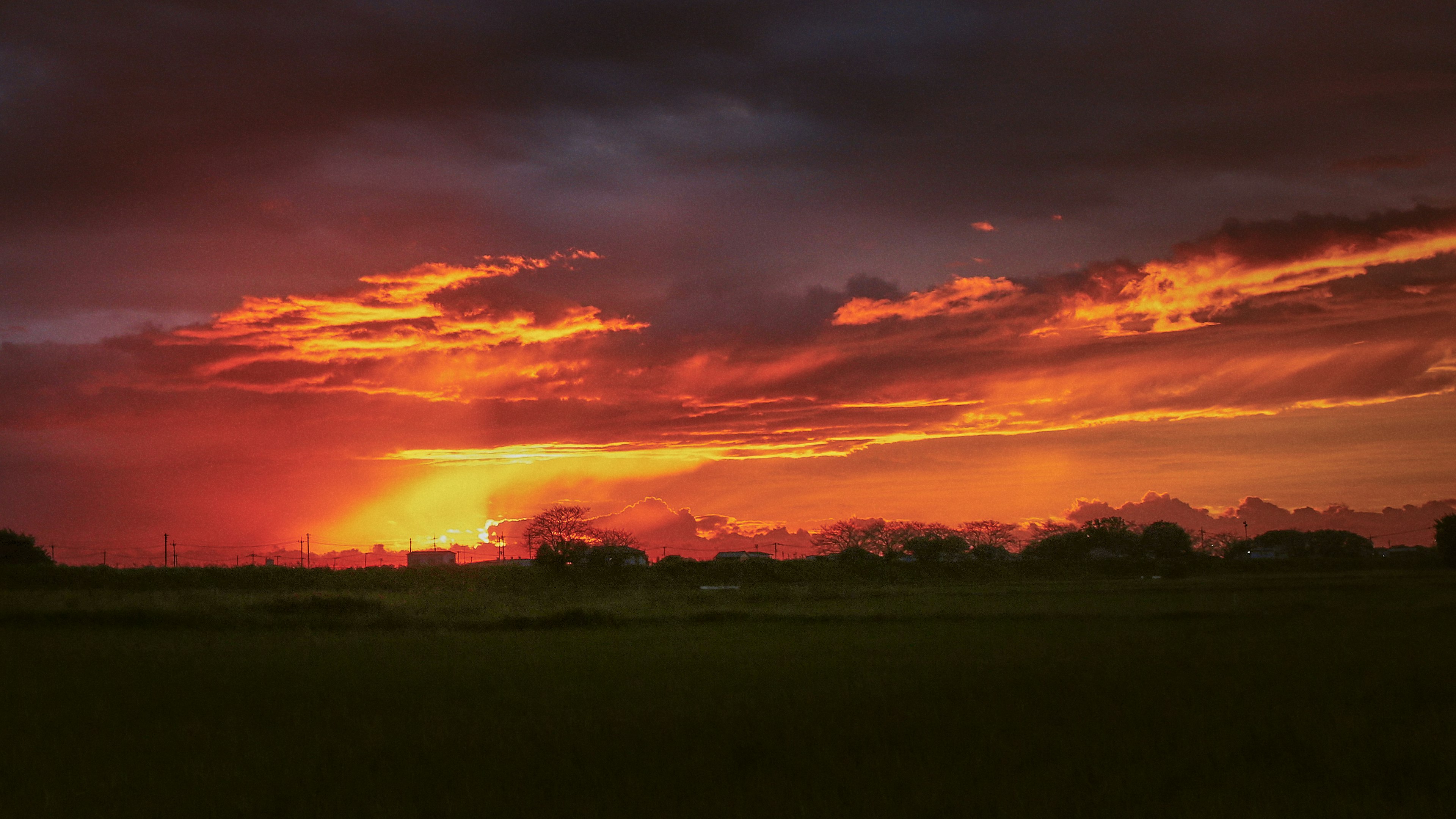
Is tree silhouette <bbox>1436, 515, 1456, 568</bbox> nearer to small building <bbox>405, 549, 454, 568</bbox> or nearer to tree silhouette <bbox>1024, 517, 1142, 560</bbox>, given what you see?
tree silhouette <bbox>1024, 517, 1142, 560</bbox>

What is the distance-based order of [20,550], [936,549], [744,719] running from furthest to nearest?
1. [936,549]
2. [20,550]
3. [744,719]

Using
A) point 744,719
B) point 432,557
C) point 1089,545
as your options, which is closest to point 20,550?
point 432,557

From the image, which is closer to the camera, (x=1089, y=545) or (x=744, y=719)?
(x=744, y=719)

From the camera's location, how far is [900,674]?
60.4ft

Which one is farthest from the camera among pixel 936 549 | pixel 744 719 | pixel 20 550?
pixel 936 549

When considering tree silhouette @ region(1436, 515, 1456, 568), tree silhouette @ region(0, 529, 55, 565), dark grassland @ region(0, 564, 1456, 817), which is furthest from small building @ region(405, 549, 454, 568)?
tree silhouette @ region(1436, 515, 1456, 568)

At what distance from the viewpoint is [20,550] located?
7194 centimetres

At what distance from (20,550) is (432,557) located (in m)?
48.5

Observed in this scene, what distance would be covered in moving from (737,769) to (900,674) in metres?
8.04

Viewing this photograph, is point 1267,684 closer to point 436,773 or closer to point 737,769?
point 737,769

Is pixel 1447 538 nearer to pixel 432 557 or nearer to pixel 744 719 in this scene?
pixel 744 719

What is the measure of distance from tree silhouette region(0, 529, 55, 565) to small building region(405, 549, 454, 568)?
40.8 meters

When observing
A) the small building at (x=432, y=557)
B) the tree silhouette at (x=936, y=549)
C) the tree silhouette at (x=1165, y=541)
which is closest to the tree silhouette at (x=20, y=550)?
the small building at (x=432, y=557)

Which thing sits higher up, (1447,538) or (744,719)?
(744,719)
